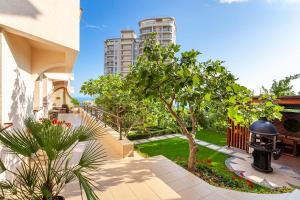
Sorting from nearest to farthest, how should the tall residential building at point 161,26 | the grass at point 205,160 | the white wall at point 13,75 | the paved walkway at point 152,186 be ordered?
the paved walkway at point 152,186, the white wall at point 13,75, the grass at point 205,160, the tall residential building at point 161,26

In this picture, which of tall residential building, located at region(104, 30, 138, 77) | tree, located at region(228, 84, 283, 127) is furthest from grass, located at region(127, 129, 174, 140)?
tall residential building, located at region(104, 30, 138, 77)

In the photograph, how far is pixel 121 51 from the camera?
181 feet

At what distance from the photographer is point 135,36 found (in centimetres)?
5525

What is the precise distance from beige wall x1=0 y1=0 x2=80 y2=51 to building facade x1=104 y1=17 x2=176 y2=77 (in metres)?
45.5

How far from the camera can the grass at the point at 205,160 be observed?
4957 millimetres

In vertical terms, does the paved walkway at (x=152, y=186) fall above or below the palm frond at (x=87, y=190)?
below

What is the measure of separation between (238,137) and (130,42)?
49.6m

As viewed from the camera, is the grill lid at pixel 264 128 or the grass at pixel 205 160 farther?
the grill lid at pixel 264 128

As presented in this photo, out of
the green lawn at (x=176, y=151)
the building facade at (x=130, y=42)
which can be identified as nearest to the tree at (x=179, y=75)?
the green lawn at (x=176, y=151)

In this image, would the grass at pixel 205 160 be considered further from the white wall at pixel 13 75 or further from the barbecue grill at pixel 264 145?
the white wall at pixel 13 75

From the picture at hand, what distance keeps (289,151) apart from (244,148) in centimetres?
224

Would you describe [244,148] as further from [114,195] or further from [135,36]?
[135,36]

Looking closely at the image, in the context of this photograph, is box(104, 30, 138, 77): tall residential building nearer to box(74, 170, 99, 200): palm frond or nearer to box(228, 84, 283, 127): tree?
box(228, 84, 283, 127): tree

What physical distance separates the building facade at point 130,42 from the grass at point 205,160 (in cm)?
4120
